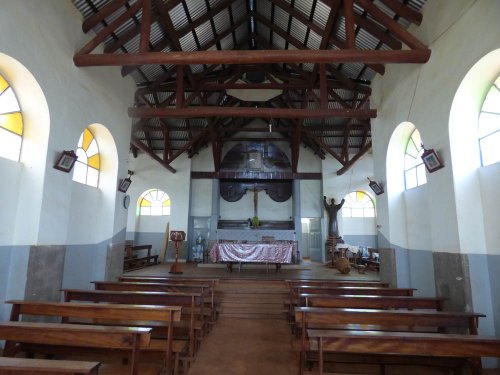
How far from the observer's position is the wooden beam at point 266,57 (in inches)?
174

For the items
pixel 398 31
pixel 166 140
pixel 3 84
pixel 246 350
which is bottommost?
pixel 246 350

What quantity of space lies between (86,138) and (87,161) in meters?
0.44

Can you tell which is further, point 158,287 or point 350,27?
point 350,27

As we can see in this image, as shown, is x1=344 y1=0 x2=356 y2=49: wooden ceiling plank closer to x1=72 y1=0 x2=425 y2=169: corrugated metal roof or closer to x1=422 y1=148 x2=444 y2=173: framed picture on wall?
x1=72 y1=0 x2=425 y2=169: corrugated metal roof

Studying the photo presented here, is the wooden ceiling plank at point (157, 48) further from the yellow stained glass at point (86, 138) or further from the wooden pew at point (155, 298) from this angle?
the wooden pew at point (155, 298)

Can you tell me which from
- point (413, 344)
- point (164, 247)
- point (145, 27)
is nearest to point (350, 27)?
point (145, 27)

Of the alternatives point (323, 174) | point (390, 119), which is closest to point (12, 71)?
point (390, 119)

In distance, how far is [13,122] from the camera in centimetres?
407

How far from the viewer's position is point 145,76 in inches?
284

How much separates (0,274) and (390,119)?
666cm

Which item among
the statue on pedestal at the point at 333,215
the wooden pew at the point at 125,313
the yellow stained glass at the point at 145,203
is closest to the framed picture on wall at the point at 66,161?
the wooden pew at the point at 125,313

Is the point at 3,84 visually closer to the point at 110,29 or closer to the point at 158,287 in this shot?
the point at 110,29

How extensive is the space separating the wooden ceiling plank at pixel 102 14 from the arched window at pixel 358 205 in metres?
9.76

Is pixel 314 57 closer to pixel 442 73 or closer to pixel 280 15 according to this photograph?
pixel 442 73
